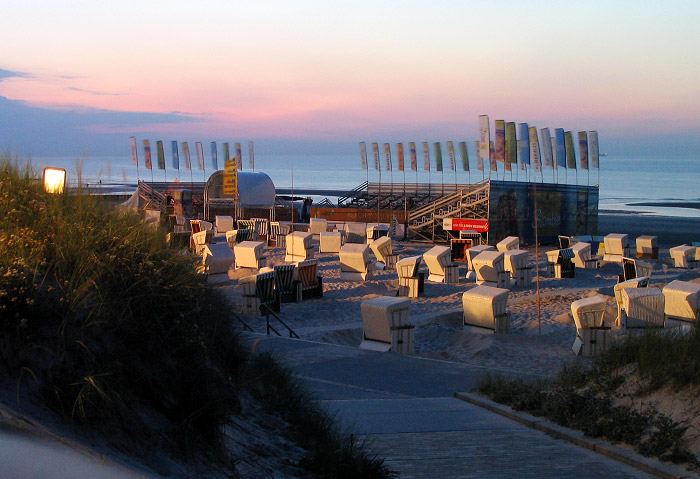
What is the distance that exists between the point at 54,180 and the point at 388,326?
7.69 m

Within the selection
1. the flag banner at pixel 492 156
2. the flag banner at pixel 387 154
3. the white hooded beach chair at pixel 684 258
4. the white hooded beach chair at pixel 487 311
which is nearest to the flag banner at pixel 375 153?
the flag banner at pixel 387 154

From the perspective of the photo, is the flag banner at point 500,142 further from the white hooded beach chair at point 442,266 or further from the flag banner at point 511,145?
the white hooded beach chair at point 442,266

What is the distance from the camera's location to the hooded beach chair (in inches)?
744

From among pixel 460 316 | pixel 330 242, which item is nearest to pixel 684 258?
pixel 330 242

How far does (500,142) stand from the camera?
3612 centimetres

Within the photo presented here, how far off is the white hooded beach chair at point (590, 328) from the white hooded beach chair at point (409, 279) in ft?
22.5

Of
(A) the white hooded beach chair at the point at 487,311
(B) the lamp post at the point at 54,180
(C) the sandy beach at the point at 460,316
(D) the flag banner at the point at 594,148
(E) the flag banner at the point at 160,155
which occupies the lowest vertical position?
(C) the sandy beach at the point at 460,316

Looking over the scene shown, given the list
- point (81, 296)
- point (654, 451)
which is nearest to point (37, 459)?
point (81, 296)

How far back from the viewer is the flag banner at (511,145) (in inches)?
1441

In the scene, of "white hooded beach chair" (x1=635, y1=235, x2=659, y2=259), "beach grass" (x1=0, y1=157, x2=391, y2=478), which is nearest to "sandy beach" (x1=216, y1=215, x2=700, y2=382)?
"white hooded beach chair" (x1=635, y1=235, x2=659, y2=259)

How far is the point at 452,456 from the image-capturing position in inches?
230

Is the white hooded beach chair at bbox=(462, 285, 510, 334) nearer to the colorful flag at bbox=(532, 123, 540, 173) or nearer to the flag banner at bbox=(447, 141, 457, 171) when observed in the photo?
the colorful flag at bbox=(532, 123, 540, 173)

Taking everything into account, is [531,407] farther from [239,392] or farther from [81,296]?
[81,296]

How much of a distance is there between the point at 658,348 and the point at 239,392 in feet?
13.3
